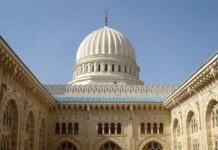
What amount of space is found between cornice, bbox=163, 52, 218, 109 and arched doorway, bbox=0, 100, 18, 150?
11.6 meters

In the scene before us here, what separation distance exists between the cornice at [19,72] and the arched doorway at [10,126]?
171 cm

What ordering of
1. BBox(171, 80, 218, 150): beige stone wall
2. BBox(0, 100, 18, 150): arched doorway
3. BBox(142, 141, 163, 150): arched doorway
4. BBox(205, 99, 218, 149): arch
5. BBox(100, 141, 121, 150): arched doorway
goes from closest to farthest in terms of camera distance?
BBox(0, 100, 18, 150): arched doorway < BBox(171, 80, 218, 150): beige stone wall < BBox(205, 99, 218, 149): arch < BBox(142, 141, 163, 150): arched doorway < BBox(100, 141, 121, 150): arched doorway

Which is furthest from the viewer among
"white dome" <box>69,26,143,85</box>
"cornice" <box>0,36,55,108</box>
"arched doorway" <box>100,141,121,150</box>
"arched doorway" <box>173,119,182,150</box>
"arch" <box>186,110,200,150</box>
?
"white dome" <box>69,26,143,85</box>

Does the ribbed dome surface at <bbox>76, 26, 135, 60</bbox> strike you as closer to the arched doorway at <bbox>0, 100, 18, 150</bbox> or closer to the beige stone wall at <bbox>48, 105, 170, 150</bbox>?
the beige stone wall at <bbox>48, 105, 170, 150</bbox>

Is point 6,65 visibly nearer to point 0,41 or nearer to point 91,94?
point 0,41

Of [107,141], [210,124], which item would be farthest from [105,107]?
[210,124]

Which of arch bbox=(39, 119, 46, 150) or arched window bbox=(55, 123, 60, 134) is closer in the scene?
arch bbox=(39, 119, 46, 150)

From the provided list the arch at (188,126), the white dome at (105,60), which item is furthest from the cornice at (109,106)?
the white dome at (105,60)

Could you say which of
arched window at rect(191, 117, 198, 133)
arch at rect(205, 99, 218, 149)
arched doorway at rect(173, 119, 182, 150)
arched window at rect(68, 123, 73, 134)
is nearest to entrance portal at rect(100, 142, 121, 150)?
arched window at rect(68, 123, 73, 134)

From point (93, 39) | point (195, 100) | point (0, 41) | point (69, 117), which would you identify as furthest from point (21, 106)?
point (93, 39)

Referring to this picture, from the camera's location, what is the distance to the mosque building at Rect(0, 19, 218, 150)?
2242 cm

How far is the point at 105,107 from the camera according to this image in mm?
32719

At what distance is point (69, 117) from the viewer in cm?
3288

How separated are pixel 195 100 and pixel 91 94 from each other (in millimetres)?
11791
